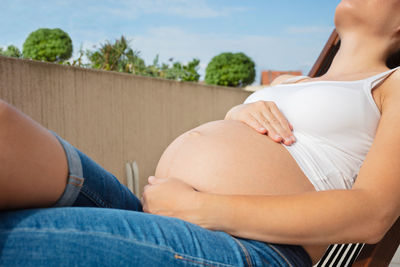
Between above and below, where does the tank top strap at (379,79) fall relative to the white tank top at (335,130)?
above

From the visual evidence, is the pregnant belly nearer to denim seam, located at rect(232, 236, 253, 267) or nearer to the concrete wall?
denim seam, located at rect(232, 236, 253, 267)

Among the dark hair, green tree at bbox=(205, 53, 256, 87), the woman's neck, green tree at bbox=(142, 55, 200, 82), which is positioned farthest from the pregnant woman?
green tree at bbox=(205, 53, 256, 87)

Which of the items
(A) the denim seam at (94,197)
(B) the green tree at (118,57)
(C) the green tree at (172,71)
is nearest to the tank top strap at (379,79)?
(A) the denim seam at (94,197)

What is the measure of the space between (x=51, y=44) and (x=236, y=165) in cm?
1437

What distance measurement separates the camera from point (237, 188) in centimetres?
114

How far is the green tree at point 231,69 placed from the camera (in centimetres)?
1321

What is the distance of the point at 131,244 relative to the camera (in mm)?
779

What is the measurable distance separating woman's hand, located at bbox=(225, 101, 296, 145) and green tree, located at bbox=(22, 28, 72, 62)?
1377 centimetres

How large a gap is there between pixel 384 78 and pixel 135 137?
2920 mm

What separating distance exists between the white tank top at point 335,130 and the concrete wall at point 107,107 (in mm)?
1917

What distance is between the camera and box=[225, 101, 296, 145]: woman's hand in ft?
4.18

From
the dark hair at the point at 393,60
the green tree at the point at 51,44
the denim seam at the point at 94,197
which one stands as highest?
the green tree at the point at 51,44

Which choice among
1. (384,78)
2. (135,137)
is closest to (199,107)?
(135,137)

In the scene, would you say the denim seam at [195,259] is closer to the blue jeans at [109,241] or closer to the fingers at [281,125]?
the blue jeans at [109,241]
